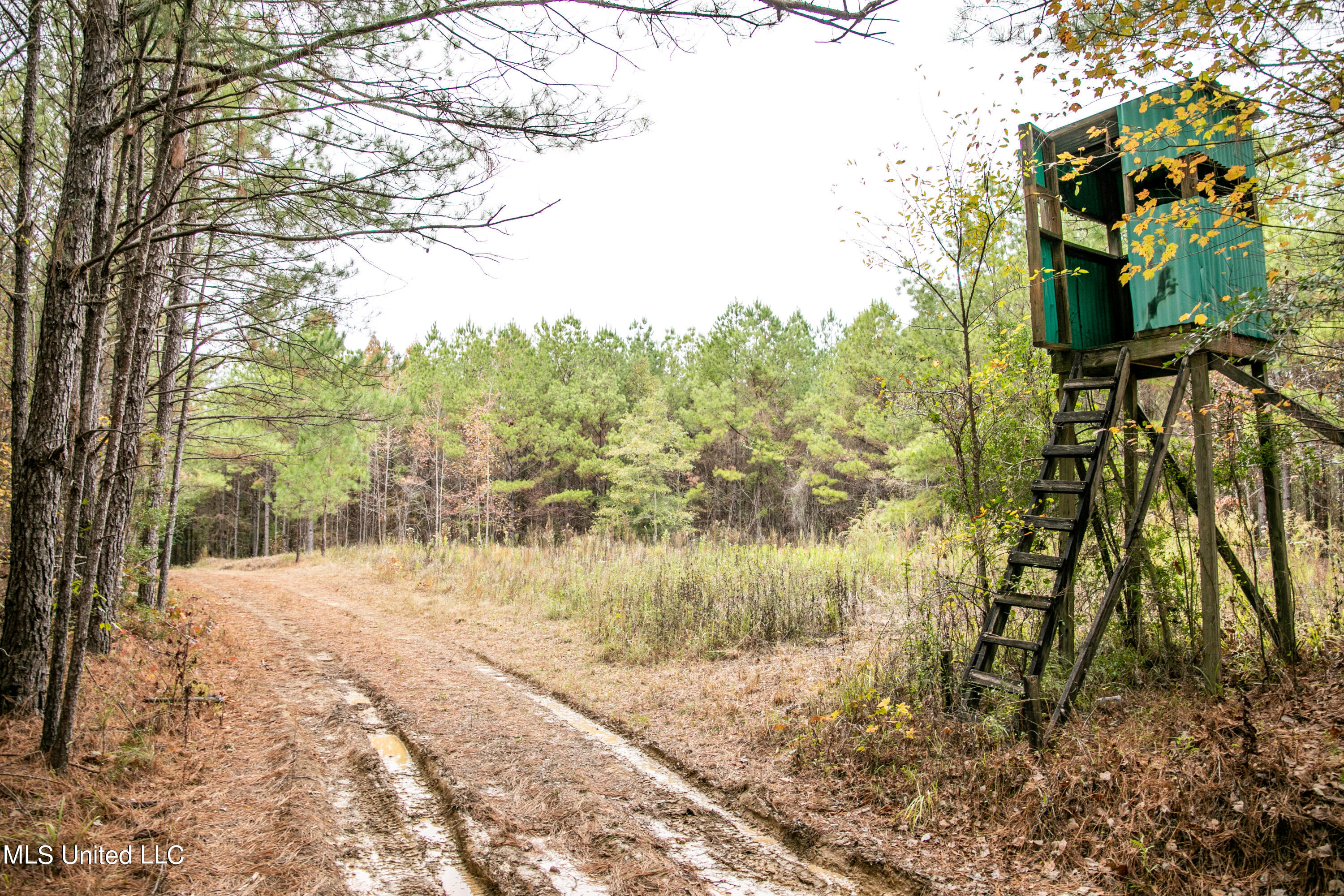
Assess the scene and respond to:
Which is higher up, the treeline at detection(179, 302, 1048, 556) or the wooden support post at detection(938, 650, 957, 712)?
the treeline at detection(179, 302, 1048, 556)

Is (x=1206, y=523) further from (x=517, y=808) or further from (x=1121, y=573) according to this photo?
(x=517, y=808)

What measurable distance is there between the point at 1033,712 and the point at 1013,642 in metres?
0.37

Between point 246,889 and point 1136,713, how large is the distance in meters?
4.48

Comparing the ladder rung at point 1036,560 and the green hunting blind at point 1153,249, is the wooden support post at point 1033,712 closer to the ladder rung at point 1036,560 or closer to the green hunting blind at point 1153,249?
the ladder rung at point 1036,560

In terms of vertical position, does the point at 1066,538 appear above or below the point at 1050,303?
below

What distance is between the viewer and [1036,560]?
3.90 m

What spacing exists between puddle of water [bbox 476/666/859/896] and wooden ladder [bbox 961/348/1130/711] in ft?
4.94

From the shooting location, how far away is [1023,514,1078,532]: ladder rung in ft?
12.7

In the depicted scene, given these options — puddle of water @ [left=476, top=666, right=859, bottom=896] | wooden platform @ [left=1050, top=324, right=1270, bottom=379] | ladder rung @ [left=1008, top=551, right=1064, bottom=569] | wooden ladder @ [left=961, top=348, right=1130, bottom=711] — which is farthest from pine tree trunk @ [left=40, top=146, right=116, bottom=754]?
wooden platform @ [left=1050, top=324, right=1270, bottom=379]

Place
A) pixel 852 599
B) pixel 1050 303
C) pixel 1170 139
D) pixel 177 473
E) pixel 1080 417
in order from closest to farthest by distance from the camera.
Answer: pixel 1080 417 → pixel 1170 139 → pixel 1050 303 → pixel 852 599 → pixel 177 473

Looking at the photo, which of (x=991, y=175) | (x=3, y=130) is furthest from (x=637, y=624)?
(x=3, y=130)

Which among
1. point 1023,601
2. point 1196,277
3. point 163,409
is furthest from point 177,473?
point 1196,277

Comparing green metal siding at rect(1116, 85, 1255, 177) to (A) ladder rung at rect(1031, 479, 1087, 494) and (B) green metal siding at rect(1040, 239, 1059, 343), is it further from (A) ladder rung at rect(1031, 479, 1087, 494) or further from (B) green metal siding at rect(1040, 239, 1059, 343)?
(A) ladder rung at rect(1031, 479, 1087, 494)

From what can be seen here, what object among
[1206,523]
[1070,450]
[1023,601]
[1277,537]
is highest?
[1070,450]
